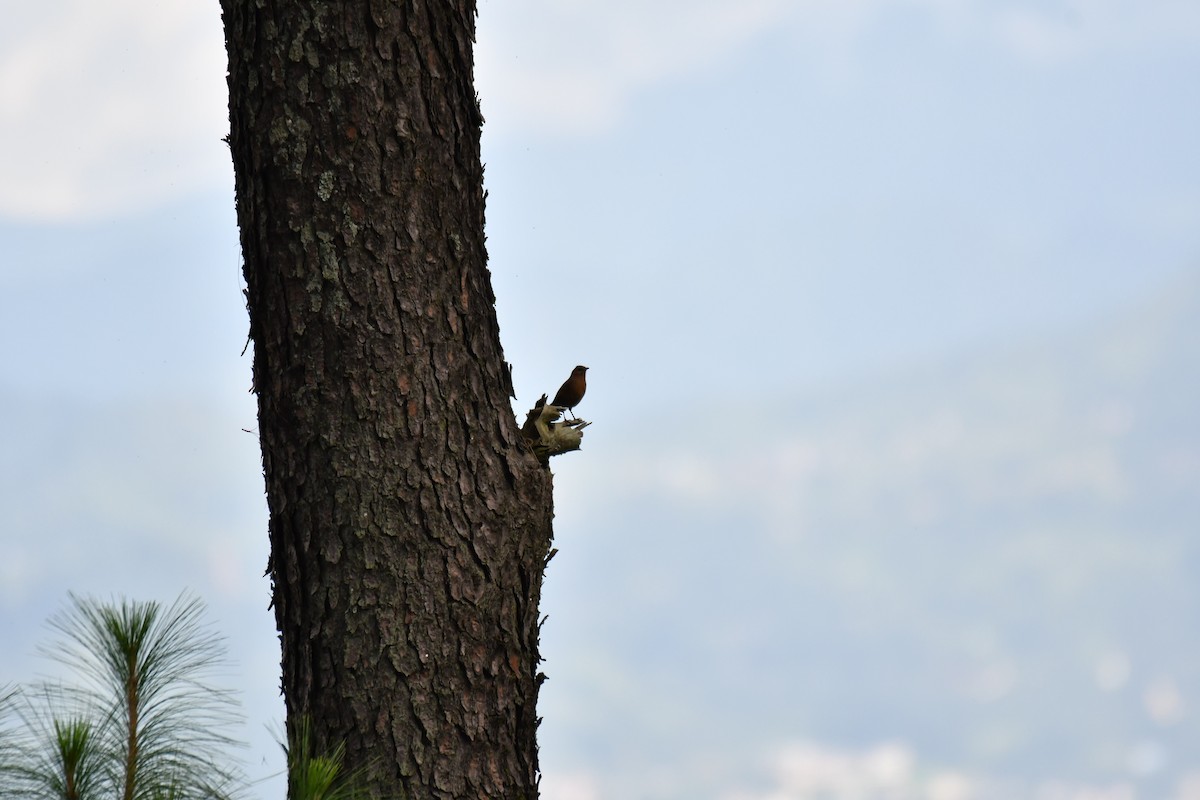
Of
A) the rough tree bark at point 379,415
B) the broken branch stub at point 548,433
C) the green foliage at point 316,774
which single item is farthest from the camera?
the broken branch stub at point 548,433

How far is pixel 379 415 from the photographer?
3504 millimetres

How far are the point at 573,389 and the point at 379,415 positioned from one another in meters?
1.09

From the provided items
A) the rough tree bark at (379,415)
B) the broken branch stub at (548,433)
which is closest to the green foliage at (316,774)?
the rough tree bark at (379,415)

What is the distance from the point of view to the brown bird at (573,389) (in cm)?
438

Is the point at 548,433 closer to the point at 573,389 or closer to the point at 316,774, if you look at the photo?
the point at 573,389

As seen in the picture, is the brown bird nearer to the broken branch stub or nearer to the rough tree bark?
the broken branch stub

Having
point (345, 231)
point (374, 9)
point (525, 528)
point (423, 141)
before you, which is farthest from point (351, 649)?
point (374, 9)

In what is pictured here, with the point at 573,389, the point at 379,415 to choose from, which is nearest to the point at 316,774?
the point at 379,415

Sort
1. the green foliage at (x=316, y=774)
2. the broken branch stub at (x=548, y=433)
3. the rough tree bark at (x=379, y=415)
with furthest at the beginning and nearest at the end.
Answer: the broken branch stub at (x=548, y=433) < the rough tree bark at (x=379, y=415) < the green foliage at (x=316, y=774)

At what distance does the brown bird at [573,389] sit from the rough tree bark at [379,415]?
2.22 feet

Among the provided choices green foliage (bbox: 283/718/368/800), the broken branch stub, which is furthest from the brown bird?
green foliage (bbox: 283/718/368/800)

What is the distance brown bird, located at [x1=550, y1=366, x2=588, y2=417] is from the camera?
4375 millimetres

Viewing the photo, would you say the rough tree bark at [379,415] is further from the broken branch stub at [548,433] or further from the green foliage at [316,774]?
the broken branch stub at [548,433]

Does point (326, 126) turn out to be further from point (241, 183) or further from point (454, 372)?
point (454, 372)
